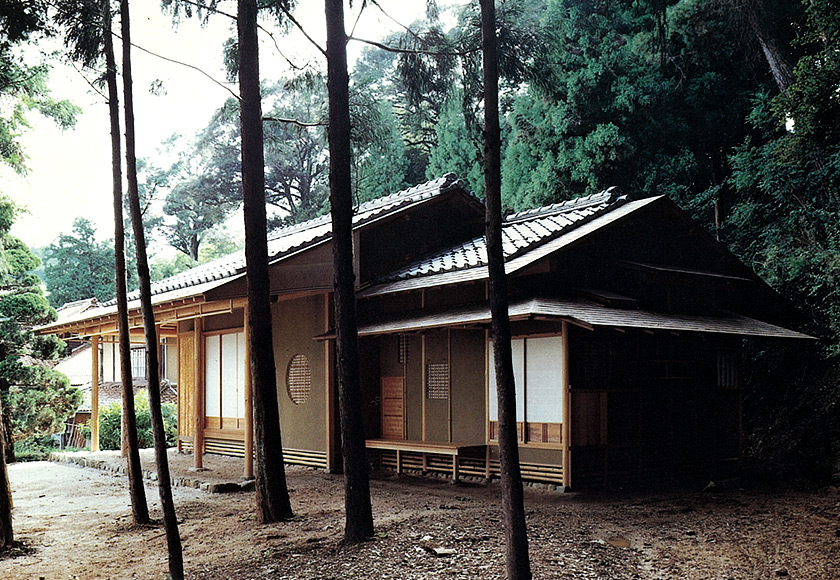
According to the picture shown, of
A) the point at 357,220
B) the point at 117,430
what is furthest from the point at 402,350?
the point at 117,430

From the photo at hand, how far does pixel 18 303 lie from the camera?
51.4 feet

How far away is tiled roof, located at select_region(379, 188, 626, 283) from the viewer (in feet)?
36.6

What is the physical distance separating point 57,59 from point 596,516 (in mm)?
7897

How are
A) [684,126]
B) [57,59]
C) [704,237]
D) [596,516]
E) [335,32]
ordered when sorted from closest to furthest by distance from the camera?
1. [335,32]
2. [596,516]
3. [57,59]
4. [704,237]
5. [684,126]

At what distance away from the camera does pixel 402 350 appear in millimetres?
12539

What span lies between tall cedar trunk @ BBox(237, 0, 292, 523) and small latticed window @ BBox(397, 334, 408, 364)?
402cm

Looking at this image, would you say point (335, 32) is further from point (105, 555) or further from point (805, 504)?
point (805, 504)

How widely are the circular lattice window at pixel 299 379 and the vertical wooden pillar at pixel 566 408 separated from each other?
488cm

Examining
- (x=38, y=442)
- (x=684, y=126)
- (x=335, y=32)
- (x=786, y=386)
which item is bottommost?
(x=38, y=442)

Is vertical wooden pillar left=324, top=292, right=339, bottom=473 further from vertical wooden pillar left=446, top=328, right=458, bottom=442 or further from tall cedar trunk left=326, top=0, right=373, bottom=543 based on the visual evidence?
tall cedar trunk left=326, top=0, right=373, bottom=543

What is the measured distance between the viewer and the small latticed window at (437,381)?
38.7 feet

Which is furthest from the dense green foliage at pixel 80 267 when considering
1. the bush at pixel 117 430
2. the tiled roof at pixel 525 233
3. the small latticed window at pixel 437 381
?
the small latticed window at pixel 437 381

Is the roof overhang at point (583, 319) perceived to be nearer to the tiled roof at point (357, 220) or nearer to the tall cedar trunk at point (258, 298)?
the tiled roof at point (357, 220)

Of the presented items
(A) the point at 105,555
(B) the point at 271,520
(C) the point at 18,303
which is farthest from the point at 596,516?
(C) the point at 18,303
